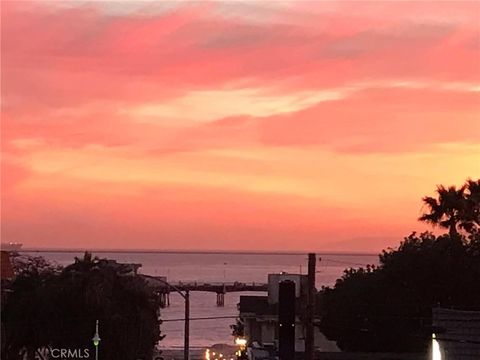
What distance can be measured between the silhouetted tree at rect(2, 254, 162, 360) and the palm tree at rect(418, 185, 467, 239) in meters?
14.6

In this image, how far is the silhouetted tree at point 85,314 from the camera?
151 feet

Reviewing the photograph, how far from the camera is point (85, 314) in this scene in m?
46.1

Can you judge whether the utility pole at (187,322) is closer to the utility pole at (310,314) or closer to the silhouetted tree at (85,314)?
the silhouetted tree at (85,314)

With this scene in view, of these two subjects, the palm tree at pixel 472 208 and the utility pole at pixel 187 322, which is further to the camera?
the palm tree at pixel 472 208

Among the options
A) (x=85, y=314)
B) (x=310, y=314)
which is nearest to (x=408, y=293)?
(x=85, y=314)

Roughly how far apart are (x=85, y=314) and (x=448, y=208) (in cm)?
1835

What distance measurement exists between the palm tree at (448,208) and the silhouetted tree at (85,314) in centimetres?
1462

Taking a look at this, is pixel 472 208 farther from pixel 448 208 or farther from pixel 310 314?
pixel 310 314

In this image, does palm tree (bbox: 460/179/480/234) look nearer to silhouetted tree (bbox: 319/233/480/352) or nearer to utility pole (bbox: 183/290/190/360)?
silhouetted tree (bbox: 319/233/480/352)

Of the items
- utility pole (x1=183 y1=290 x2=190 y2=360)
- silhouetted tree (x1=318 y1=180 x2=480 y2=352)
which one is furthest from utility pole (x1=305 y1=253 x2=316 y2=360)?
silhouetted tree (x1=318 y1=180 x2=480 y2=352)

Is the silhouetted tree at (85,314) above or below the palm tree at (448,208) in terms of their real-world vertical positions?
below

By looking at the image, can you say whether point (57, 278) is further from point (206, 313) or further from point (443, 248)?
point (206, 313)

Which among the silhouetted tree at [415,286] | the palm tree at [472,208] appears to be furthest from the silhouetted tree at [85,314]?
the palm tree at [472,208]

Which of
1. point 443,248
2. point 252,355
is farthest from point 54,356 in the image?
point 443,248
